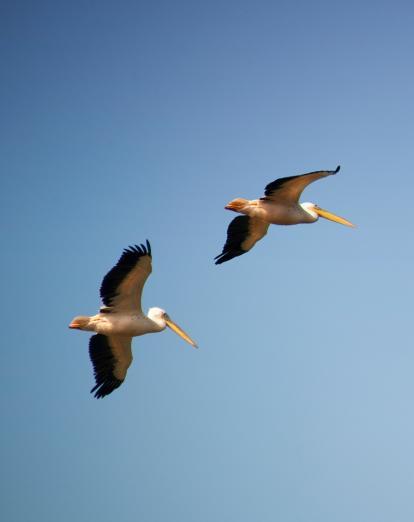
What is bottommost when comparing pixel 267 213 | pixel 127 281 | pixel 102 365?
pixel 102 365

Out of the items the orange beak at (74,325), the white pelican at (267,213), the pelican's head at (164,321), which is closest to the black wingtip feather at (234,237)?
the white pelican at (267,213)

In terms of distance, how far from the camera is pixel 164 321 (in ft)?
65.3

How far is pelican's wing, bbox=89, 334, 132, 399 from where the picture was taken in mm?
19422

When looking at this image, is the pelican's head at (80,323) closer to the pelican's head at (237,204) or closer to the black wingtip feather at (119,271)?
the black wingtip feather at (119,271)

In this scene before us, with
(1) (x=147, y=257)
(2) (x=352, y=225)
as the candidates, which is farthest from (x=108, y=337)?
(2) (x=352, y=225)

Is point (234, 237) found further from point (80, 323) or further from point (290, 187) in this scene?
point (80, 323)

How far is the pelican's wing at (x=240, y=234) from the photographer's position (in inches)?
844

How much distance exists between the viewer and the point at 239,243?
21594mm

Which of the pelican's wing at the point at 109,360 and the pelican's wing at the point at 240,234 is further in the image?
the pelican's wing at the point at 240,234

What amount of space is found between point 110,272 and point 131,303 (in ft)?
2.63

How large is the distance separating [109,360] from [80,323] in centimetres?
109

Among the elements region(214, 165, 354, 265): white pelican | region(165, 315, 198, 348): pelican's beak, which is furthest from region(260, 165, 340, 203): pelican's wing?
region(165, 315, 198, 348): pelican's beak

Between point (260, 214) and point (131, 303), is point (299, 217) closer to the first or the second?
point (260, 214)

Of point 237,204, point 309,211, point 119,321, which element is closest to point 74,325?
point 119,321
